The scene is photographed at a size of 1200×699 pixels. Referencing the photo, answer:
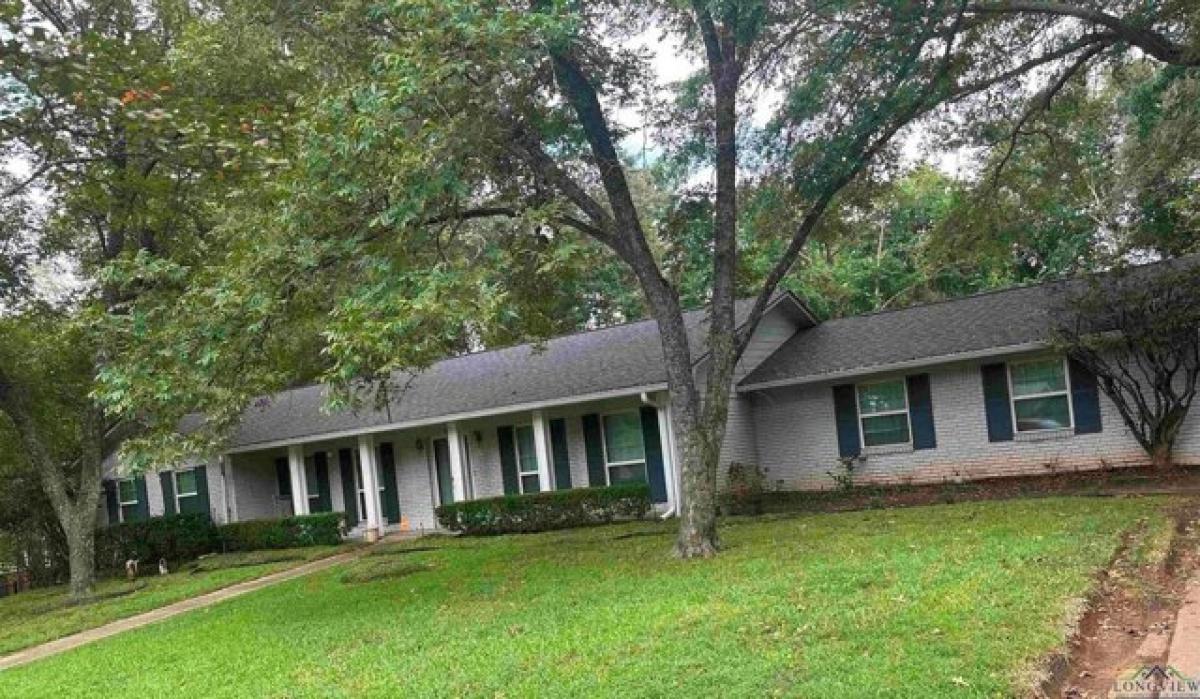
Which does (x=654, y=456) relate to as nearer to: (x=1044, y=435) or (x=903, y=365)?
(x=903, y=365)

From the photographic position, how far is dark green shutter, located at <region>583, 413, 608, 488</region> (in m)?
18.7

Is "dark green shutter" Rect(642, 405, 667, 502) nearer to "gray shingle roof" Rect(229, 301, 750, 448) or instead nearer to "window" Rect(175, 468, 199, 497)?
"gray shingle roof" Rect(229, 301, 750, 448)

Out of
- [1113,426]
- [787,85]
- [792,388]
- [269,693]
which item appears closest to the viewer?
[269,693]

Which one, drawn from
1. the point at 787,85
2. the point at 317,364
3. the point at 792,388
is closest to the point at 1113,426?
the point at 792,388

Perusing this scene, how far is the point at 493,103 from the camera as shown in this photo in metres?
9.71

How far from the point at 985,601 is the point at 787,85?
325 inches

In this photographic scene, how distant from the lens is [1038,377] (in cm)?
1588

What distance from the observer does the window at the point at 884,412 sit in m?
17.2

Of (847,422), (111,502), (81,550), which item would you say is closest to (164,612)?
(81,550)

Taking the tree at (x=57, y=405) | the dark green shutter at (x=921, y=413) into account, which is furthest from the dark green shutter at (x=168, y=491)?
the dark green shutter at (x=921, y=413)

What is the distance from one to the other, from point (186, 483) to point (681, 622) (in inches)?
834

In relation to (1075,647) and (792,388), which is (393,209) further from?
(792,388)

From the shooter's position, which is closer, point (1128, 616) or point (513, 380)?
point (1128, 616)

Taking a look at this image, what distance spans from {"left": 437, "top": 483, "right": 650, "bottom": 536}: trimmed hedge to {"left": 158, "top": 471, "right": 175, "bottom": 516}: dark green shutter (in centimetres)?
1050
